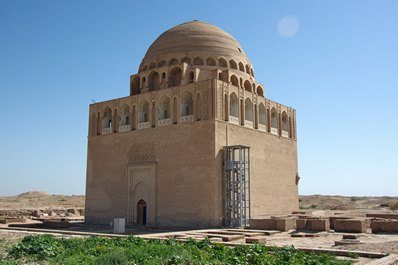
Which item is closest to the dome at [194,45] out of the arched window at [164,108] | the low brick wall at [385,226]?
the arched window at [164,108]

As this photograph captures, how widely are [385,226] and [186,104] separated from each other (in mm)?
11443

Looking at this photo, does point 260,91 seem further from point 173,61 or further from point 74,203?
point 74,203

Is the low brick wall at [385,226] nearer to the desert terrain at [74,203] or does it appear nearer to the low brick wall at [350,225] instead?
the low brick wall at [350,225]

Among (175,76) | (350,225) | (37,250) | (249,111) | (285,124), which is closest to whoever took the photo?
(37,250)

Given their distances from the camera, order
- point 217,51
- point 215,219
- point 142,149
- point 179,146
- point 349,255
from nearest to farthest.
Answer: point 349,255 → point 215,219 → point 179,146 → point 142,149 → point 217,51

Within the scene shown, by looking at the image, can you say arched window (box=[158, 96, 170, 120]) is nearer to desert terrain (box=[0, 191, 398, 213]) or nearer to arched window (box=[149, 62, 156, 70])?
arched window (box=[149, 62, 156, 70])

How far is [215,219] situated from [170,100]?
22.8ft

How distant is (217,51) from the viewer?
25.4m

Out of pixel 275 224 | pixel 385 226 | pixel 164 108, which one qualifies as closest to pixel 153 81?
pixel 164 108

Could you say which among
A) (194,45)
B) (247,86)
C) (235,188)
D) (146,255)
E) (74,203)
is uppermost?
(194,45)

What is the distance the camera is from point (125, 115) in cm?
2489

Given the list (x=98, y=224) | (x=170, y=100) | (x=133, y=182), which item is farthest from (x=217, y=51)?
(x=98, y=224)

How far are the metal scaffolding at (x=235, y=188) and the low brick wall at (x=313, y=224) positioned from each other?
2.59 metres

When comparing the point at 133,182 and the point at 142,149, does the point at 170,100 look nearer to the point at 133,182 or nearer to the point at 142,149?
the point at 142,149
